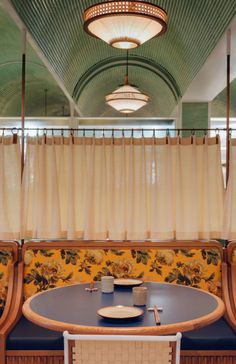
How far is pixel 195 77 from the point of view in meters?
5.54

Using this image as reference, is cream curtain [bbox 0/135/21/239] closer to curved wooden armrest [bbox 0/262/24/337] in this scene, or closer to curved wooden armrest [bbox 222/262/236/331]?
curved wooden armrest [bbox 0/262/24/337]

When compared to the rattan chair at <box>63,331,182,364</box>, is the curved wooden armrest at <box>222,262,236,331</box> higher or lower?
lower

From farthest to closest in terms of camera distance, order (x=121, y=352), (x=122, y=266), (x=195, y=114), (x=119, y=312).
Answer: (x=195, y=114)
(x=122, y=266)
(x=119, y=312)
(x=121, y=352)

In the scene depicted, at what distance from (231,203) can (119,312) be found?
204 cm

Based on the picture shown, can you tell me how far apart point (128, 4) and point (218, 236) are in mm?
2225

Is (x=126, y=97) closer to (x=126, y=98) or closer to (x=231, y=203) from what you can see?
(x=126, y=98)

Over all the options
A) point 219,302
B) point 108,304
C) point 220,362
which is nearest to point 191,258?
point 220,362

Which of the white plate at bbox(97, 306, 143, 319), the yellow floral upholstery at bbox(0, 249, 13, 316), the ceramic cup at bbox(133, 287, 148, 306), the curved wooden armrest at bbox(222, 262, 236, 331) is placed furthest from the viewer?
the yellow floral upholstery at bbox(0, 249, 13, 316)

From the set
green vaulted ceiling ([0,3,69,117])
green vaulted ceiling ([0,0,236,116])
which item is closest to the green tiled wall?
green vaulted ceiling ([0,0,236,116])

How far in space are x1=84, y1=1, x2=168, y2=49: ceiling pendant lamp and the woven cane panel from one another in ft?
6.32

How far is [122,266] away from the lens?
362 centimetres

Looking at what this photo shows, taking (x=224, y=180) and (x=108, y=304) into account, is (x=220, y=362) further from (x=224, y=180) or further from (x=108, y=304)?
(x=224, y=180)

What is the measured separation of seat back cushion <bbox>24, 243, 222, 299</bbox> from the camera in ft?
11.7

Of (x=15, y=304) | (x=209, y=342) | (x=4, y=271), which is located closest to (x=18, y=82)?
(x=4, y=271)
